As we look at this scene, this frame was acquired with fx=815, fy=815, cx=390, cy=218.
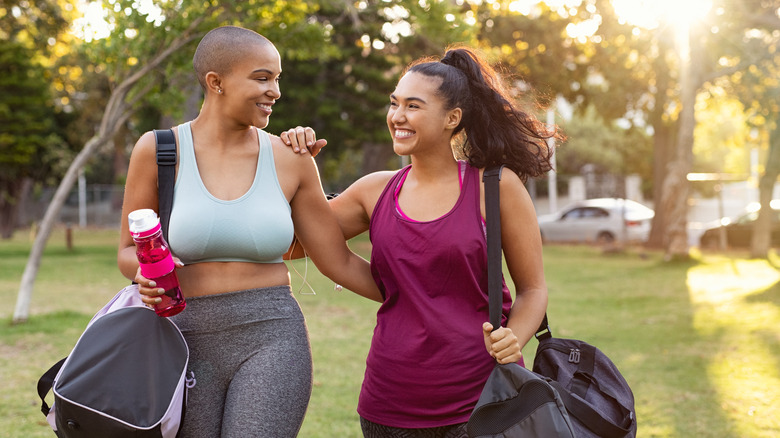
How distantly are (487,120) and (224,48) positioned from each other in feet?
3.13

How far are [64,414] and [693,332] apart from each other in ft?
29.4

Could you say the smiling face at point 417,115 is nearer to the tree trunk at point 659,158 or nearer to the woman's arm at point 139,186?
the woman's arm at point 139,186

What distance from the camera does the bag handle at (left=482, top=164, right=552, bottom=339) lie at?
8.46ft

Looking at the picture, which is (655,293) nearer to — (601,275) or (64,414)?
(601,275)

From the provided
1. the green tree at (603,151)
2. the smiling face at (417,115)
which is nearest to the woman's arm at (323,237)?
the smiling face at (417,115)

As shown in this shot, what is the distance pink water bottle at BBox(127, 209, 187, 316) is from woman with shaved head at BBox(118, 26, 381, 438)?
0.04 metres

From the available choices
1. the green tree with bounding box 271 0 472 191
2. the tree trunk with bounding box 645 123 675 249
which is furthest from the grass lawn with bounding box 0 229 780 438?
the green tree with bounding box 271 0 472 191

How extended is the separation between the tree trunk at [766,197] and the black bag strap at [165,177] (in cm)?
1867

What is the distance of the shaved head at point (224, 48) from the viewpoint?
2.77 metres

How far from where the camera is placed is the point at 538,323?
8.97 ft

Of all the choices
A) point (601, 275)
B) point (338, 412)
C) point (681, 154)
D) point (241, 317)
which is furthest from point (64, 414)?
point (681, 154)

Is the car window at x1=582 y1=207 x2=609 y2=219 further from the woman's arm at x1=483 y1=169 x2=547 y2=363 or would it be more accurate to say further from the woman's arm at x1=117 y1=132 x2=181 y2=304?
the woman's arm at x1=117 y1=132 x2=181 y2=304

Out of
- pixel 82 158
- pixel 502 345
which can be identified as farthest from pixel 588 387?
pixel 82 158

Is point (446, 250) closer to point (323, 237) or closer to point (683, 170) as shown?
point (323, 237)
